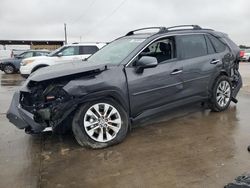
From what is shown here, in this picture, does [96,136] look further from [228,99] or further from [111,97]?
[228,99]

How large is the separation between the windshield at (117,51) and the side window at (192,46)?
2.88 feet

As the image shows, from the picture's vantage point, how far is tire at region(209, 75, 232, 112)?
638 cm

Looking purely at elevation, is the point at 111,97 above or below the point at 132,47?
below

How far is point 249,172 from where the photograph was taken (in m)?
3.72

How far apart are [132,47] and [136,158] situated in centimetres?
199

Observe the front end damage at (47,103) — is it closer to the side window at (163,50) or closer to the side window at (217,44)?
the side window at (163,50)

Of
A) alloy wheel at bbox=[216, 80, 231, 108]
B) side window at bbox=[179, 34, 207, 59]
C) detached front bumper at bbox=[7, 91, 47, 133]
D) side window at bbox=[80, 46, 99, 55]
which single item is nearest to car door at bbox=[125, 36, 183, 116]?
side window at bbox=[179, 34, 207, 59]

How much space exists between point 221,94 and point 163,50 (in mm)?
1605

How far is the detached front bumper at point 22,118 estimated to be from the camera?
4583 mm

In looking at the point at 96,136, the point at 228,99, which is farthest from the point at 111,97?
the point at 228,99

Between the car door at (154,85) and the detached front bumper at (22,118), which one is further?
the car door at (154,85)

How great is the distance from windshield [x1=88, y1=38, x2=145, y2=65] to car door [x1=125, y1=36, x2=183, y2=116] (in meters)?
0.22

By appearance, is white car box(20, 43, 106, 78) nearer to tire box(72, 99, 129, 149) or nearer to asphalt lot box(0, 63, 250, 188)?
asphalt lot box(0, 63, 250, 188)

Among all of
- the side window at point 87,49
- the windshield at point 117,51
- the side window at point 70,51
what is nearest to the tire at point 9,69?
the side window at point 70,51
